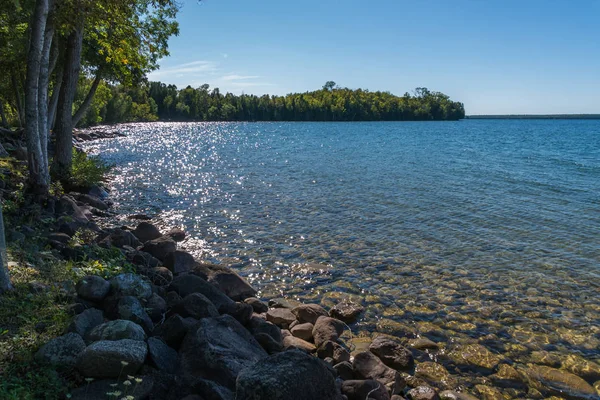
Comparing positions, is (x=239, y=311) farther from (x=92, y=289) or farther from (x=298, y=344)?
(x=92, y=289)

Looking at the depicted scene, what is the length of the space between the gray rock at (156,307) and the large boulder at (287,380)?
3.28 metres

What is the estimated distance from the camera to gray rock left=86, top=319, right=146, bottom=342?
5867mm

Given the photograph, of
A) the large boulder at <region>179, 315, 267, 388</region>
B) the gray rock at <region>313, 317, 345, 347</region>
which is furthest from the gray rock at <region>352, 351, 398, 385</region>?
the large boulder at <region>179, 315, 267, 388</region>

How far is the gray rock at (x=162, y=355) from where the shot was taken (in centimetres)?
580

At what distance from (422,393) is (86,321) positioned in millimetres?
5471

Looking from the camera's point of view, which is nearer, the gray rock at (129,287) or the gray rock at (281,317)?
the gray rock at (129,287)

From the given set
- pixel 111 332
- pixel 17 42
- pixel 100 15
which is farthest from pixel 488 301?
pixel 17 42

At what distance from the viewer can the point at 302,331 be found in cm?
887

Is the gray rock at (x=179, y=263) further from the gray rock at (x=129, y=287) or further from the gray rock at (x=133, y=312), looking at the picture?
the gray rock at (x=133, y=312)

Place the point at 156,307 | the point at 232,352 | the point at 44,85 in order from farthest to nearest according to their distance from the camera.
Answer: the point at 44,85 → the point at 156,307 → the point at 232,352

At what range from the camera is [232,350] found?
6230 mm

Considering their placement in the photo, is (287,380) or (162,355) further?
(162,355)

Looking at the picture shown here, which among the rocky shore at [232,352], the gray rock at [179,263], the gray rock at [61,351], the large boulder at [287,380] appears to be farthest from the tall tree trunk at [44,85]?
the large boulder at [287,380]

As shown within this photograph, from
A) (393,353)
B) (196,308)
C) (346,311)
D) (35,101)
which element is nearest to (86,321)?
(196,308)
